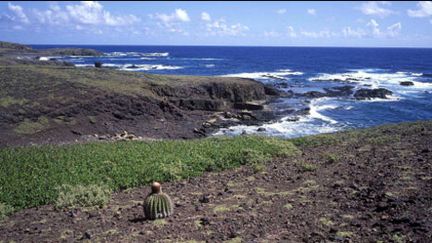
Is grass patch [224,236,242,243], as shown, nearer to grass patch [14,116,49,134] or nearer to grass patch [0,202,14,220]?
grass patch [0,202,14,220]

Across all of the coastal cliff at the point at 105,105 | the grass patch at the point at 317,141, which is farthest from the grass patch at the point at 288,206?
the coastal cliff at the point at 105,105

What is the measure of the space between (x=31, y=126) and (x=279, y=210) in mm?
21198

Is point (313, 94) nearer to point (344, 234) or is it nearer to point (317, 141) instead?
point (317, 141)

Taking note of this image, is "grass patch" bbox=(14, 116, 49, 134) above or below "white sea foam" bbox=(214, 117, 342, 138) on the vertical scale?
above

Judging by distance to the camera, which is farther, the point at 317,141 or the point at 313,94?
the point at 313,94

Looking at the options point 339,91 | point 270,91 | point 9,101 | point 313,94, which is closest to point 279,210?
point 9,101

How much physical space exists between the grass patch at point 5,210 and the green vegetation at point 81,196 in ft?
3.73

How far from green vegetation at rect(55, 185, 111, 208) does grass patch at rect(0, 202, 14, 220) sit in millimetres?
1138

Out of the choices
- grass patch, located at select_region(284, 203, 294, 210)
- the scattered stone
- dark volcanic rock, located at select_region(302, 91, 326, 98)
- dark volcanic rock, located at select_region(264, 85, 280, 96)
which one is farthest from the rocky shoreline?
grass patch, located at select_region(284, 203, 294, 210)

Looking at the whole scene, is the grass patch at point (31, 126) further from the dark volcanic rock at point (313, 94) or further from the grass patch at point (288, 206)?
the dark volcanic rock at point (313, 94)

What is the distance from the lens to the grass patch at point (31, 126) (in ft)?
85.5

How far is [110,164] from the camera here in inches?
560

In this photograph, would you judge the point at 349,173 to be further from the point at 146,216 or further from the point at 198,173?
the point at 146,216

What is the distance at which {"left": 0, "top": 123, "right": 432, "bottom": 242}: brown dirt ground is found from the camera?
8.82 m
